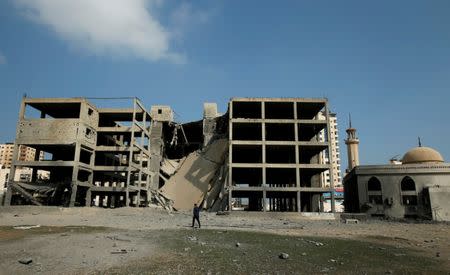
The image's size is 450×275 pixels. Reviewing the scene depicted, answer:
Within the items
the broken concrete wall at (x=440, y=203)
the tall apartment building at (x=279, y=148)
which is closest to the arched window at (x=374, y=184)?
the broken concrete wall at (x=440, y=203)

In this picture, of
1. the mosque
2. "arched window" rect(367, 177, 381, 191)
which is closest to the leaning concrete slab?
the mosque

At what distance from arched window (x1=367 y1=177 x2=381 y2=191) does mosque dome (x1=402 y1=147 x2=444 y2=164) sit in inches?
337

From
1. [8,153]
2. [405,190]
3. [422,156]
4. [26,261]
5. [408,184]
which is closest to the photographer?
[26,261]

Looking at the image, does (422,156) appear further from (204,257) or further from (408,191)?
(204,257)

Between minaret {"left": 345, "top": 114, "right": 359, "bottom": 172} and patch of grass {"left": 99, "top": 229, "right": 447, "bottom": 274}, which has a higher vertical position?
minaret {"left": 345, "top": 114, "right": 359, "bottom": 172}

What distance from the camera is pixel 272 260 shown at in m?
9.84

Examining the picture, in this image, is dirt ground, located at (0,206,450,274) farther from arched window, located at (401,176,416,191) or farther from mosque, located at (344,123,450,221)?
arched window, located at (401,176,416,191)

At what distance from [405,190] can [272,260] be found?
3786cm

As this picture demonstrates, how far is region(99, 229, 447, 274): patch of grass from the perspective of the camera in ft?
28.0

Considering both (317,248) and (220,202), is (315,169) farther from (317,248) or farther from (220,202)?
(317,248)

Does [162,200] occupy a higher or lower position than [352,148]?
lower

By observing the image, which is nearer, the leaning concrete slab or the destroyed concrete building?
the destroyed concrete building

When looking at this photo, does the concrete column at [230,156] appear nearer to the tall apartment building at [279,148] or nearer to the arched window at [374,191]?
the tall apartment building at [279,148]

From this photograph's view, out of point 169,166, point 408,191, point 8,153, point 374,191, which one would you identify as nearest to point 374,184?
point 374,191
